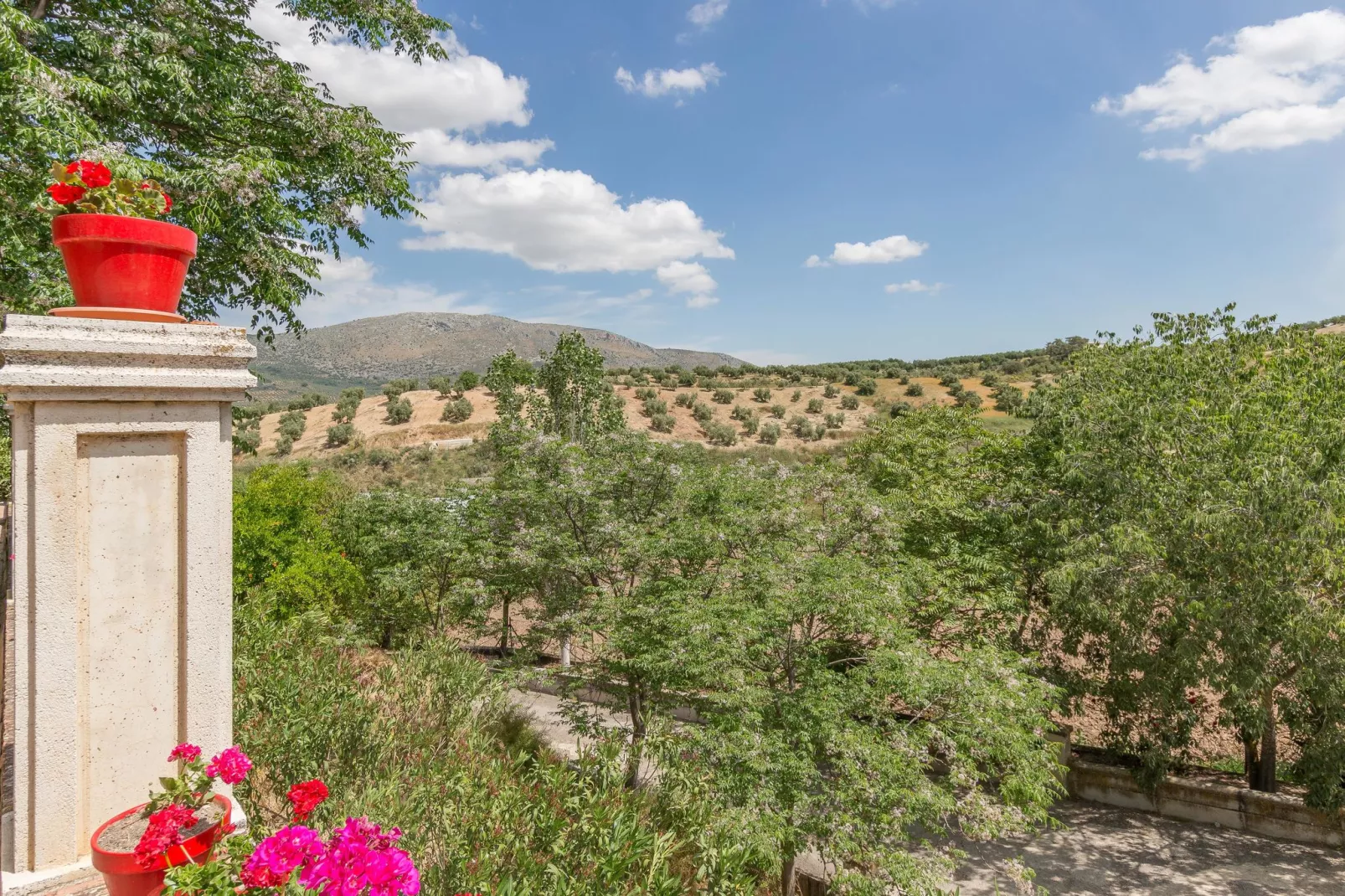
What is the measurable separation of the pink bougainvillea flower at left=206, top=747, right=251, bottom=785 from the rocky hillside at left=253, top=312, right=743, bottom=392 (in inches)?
3980

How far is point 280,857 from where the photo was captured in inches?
→ 89.0

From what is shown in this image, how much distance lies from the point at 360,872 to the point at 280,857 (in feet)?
1.01

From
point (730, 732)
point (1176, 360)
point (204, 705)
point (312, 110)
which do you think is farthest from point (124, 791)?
point (1176, 360)

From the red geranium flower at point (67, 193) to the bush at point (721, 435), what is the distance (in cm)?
4289

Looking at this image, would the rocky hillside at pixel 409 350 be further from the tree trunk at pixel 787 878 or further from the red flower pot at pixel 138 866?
the red flower pot at pixel 138 866

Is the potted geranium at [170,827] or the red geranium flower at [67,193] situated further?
the red geranium flower at [67,193]

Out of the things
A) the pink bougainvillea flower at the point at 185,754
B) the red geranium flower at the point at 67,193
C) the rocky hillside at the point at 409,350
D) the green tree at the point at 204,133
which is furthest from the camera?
the rocky hillside at the point at 409,350

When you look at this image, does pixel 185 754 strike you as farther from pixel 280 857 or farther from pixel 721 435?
pixel 721 435

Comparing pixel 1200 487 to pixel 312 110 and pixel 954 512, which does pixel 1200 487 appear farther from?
pixel 312 110

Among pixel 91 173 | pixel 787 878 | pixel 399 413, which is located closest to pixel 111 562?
pixel 91 173

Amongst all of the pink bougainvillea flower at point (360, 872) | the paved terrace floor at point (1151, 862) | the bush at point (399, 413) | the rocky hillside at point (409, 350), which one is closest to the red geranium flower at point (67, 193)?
the pink bougainvillea flower at point (360, 872)

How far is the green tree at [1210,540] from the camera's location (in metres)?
7.34

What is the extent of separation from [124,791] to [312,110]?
28.4 ft

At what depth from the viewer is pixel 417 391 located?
59031 millimetres
